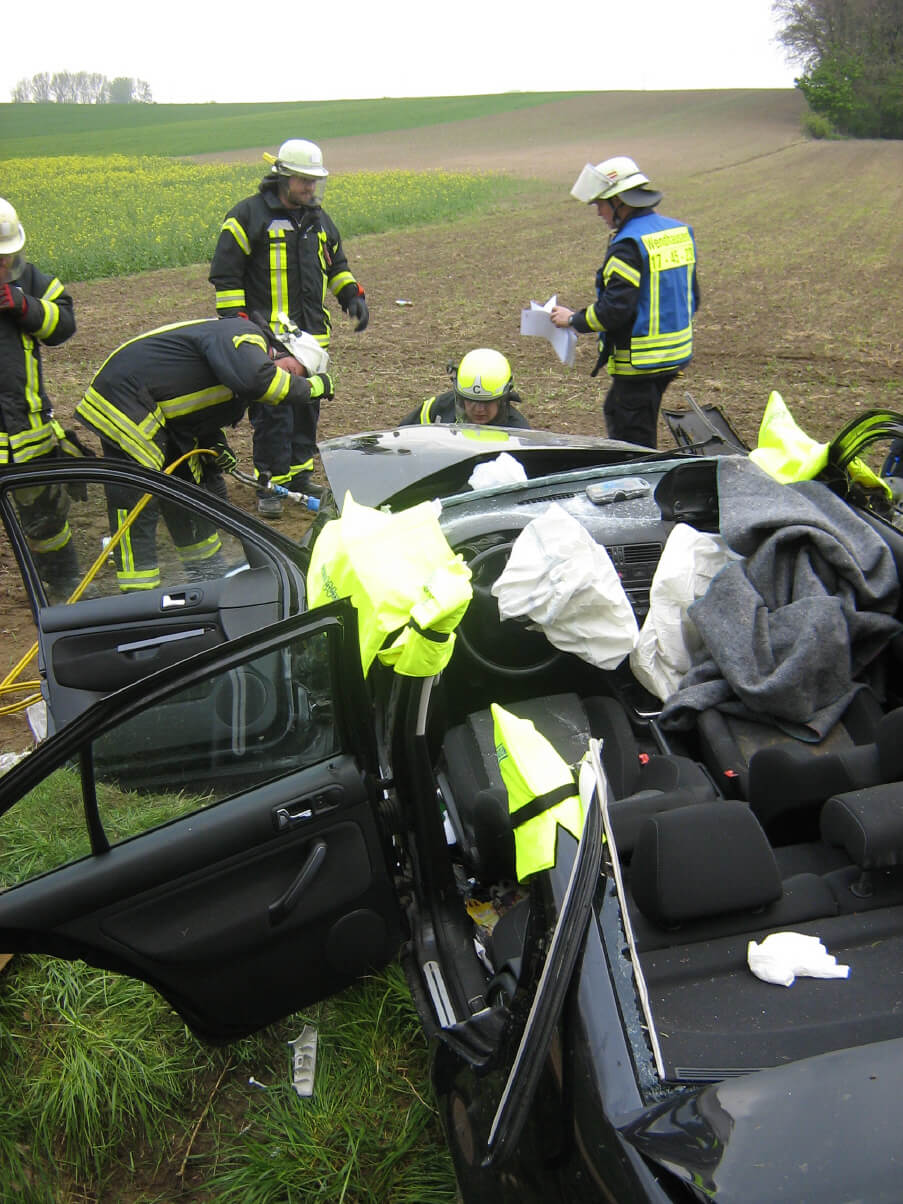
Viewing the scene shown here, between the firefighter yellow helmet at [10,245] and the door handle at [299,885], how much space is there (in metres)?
3.68

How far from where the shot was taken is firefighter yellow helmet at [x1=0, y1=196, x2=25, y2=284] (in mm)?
4562

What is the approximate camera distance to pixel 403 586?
2.05 metres

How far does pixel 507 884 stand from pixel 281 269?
4.80 metres

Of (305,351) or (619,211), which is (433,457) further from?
(619,211)

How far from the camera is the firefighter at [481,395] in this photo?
472cm

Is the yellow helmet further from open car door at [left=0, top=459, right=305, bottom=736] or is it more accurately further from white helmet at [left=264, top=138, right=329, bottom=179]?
white helmet at [left=264, top=138, right=329, bottom=179]

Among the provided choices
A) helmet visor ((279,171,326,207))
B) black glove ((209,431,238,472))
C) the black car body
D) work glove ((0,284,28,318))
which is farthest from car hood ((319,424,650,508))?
helmet visor ((279,171,326,207))

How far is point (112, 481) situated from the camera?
307cm

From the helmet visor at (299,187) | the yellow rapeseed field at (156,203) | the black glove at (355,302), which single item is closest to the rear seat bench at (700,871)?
the helmet visor at (299,187)

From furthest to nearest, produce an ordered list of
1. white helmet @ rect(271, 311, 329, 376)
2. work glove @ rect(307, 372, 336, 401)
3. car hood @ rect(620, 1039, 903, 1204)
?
white helmet @ rect(271, 311, 329, 376) → work glove @ rect(307, 372, 336, 401) → car hood @ rect(620, 1039, 903, 1204)

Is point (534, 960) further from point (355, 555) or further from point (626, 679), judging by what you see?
point (626, 679)

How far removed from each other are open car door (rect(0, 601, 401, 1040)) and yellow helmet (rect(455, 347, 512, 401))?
9.22 ft

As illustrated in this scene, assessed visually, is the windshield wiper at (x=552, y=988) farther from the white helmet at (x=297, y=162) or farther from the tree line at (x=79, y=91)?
the tree line at (x=79, y=91)

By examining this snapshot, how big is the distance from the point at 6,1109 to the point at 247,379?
319cm
